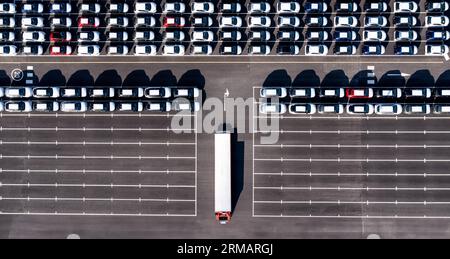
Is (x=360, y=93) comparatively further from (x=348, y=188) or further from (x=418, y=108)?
(x=348, y=188)

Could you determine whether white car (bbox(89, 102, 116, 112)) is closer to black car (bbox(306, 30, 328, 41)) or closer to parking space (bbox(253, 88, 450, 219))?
parking space (bbox(253, 88, 450, 219))

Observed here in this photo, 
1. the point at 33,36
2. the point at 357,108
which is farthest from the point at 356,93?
the point at 33,36

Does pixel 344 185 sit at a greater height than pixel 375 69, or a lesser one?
lesser

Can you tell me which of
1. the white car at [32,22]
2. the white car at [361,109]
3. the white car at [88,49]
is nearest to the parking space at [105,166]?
the white car at [88,49]

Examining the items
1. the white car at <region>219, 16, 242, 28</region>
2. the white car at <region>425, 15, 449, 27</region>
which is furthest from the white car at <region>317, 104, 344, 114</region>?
the white car at <region>425, 15, 449, 27</region>

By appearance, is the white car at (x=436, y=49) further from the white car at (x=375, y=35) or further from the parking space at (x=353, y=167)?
the parking space at (x=353, y=167)

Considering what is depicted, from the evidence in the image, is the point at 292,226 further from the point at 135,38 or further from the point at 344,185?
the point at 135,38

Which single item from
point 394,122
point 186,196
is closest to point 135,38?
point 186,196
